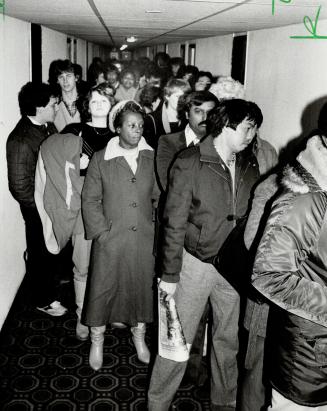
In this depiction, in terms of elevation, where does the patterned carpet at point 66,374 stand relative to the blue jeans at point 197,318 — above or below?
below

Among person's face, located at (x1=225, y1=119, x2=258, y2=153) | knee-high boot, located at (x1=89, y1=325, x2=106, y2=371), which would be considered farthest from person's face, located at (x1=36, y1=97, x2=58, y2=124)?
person's face, located at (x1=225, y1=119, x2=258, y2=153)

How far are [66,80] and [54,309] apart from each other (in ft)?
8.39

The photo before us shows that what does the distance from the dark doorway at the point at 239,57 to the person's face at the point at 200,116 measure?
76.4 inches

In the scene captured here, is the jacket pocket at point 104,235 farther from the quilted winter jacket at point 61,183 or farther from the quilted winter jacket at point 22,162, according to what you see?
the quilted winter jacket at point 22,162

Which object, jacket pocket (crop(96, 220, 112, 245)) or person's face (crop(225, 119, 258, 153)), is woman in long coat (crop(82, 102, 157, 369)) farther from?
person's face (crop(225, 119, 258, 153))

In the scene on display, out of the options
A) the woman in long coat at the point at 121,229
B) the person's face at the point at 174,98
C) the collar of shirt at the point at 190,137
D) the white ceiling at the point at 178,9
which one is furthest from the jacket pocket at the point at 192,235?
the person's face at the point at 174,98

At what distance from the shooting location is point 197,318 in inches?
94.0

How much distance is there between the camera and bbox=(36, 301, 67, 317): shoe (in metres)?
3.63

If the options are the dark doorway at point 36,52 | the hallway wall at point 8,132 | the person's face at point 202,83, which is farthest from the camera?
the person's face at point 202,83

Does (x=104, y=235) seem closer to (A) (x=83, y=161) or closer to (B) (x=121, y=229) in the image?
(B) (x=121, y=229)

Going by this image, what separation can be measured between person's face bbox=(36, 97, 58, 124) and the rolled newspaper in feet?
6.54

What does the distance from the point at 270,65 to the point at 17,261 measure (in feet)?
9.33

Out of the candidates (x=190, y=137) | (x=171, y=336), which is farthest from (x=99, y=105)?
(x=171, y=336)

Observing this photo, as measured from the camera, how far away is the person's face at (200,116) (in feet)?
9.91
